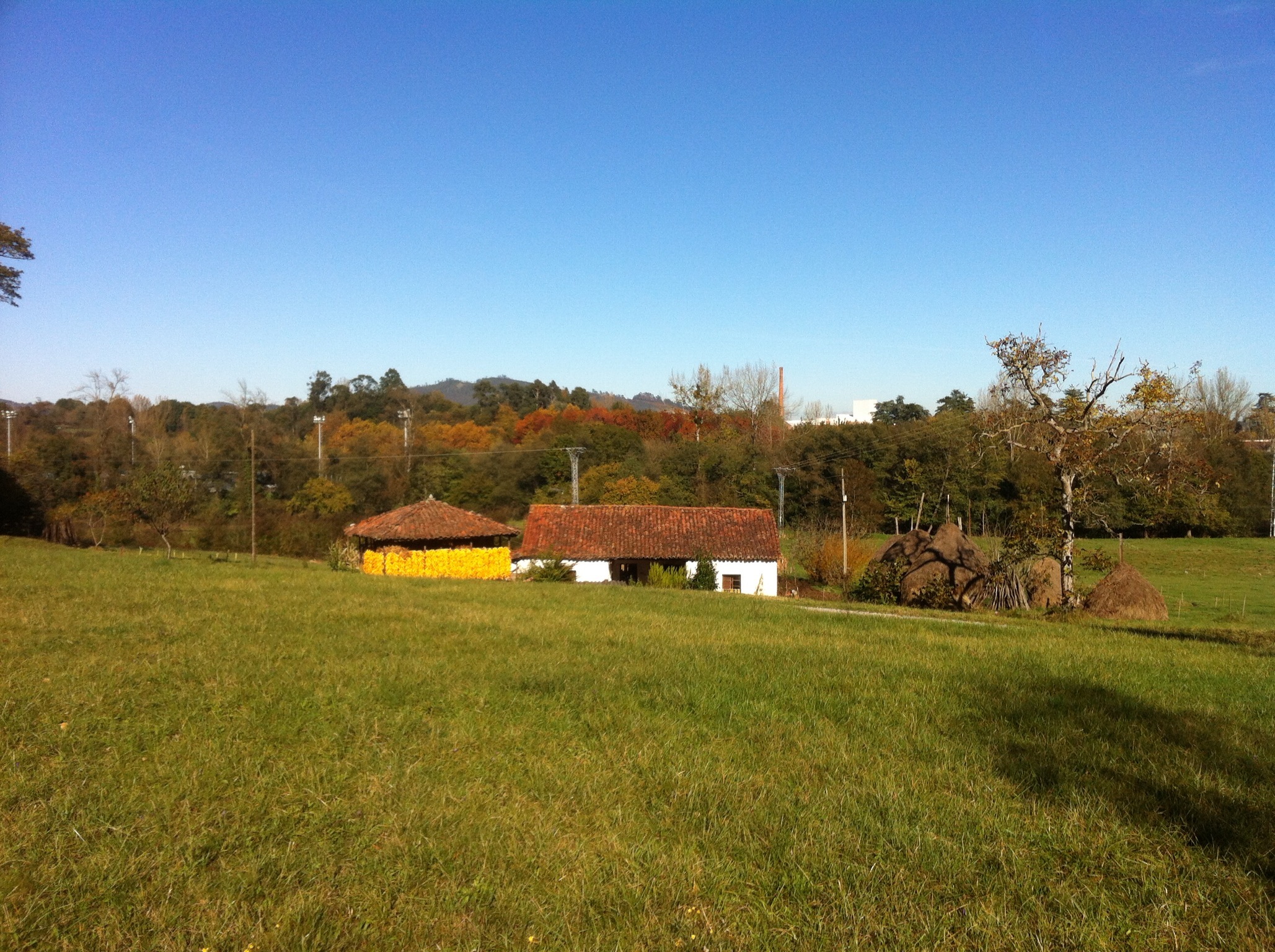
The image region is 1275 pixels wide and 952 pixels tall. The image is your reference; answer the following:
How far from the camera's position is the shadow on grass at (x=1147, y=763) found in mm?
4520

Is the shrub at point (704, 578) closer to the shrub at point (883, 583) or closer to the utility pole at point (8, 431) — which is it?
the shrub at point (883, 583)

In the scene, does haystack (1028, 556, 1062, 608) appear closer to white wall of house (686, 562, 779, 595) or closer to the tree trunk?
the tree trunk

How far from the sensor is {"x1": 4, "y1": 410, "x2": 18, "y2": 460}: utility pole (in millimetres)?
57062

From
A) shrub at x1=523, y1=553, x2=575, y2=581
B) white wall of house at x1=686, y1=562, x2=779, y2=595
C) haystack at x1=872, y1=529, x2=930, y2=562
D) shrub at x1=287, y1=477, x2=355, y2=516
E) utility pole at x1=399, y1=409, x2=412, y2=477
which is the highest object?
utility pole at x1=399, y1=409, x2=412, y2=477

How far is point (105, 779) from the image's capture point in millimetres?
4934

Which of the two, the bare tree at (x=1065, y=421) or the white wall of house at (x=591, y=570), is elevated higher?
the bare tree at (x=1065, y=421)

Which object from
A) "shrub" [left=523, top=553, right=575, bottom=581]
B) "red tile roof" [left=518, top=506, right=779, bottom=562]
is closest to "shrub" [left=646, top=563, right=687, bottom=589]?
"shrub" [left=523, top=553, right=575, bottom=581]

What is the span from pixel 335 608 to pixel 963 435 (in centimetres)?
4414

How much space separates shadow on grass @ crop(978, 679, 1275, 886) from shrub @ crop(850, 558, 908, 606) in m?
15.6

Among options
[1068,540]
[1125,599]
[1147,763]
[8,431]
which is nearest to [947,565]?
[1125,599]

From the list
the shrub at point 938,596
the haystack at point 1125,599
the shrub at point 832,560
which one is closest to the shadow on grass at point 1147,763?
the haystack at point 1125,599

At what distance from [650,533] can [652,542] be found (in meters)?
0.73

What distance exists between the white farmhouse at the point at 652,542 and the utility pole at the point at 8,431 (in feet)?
128

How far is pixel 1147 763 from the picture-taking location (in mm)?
5598
